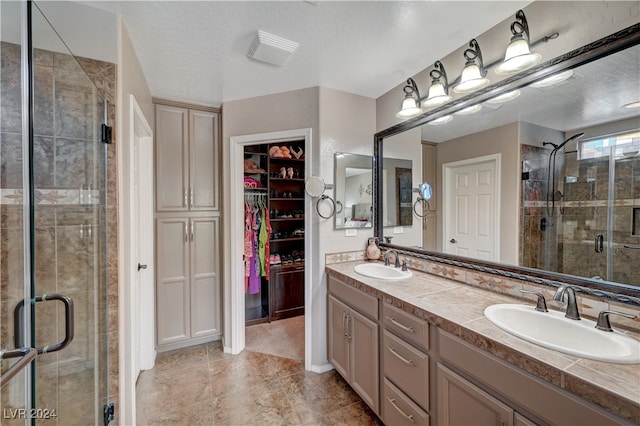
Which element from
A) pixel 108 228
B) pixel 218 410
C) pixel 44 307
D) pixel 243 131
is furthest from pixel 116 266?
pixel 243 131

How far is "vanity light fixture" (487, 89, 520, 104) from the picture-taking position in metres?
1.45

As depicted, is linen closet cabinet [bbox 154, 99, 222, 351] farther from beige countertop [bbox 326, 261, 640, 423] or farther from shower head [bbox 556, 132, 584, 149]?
shower head [bbox 556, 132, 584, 149]

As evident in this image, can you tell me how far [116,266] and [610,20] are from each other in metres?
2.63

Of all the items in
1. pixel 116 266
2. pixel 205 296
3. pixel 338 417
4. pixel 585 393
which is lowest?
pixel 338 417

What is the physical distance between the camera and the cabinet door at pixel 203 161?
2619 mm

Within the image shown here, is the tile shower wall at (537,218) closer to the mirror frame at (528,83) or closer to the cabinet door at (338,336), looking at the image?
the mirror frame at (528,83)

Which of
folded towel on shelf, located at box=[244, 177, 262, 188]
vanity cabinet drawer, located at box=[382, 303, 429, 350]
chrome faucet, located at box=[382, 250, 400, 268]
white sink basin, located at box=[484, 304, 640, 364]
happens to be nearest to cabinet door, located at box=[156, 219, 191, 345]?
folded towel on shelf, located at box=[244, 177, 262, 188]

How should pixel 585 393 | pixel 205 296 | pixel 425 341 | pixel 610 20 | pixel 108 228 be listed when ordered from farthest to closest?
pixel 205 296 → pixel 108 228 → pixel 425 341 → pixel 610 20 → pixel 585 393

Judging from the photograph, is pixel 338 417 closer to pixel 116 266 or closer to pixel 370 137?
pixel 116 266

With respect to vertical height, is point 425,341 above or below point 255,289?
above

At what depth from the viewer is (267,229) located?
3193mm

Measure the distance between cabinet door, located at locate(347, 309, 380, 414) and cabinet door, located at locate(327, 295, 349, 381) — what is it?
7 centimetres

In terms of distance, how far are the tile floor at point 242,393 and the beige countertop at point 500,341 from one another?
36.0 inches

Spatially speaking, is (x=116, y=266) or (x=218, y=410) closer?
(x=116, y=266)
